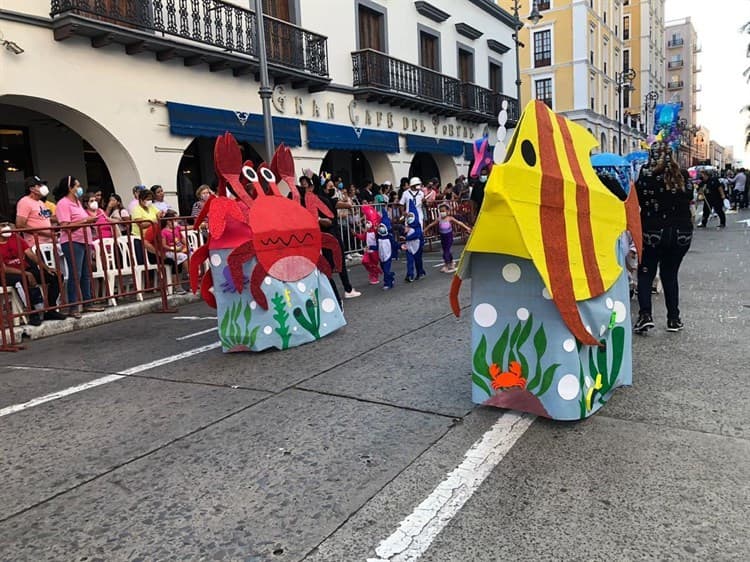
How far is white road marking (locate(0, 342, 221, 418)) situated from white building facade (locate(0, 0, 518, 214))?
5.37 meters

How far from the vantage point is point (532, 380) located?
375 cm

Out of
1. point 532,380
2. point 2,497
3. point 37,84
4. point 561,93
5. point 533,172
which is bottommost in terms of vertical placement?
point 2,497

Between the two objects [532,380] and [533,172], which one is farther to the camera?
[532,380]

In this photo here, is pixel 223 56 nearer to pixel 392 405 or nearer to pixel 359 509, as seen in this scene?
pixel 392 405

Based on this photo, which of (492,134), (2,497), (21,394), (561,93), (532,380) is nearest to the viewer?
(2,497)

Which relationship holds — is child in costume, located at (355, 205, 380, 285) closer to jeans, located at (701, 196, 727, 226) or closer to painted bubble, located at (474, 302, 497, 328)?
painted bubble, located at (474, 302, 497, 328)

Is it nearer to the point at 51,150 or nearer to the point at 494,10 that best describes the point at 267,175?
the point at 51,150

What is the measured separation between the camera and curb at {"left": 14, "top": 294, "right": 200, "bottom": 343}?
7461mm

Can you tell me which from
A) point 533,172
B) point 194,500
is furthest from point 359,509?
point 533,172

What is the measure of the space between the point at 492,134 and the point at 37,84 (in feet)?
66.8

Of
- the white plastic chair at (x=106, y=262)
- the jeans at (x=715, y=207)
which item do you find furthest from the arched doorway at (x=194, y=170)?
the jeans at (x=715, y=207)

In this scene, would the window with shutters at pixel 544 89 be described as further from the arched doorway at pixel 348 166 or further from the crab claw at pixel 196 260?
the crab claw at pixel 196 260

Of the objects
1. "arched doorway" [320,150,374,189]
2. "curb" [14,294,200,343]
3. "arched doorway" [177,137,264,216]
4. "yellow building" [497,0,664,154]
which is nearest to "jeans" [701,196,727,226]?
"arched doorway" [320,150,374,189]

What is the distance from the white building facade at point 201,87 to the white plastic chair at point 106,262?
3580 millimetres
